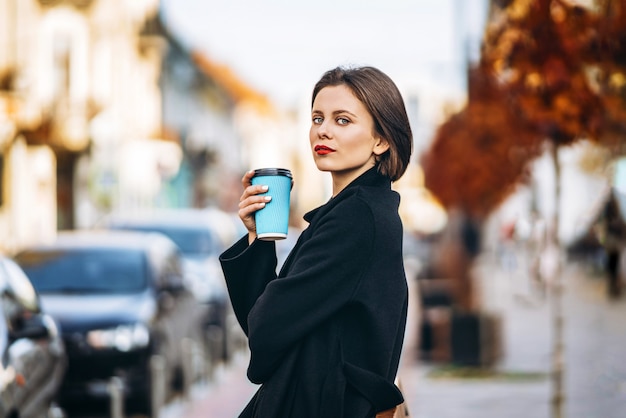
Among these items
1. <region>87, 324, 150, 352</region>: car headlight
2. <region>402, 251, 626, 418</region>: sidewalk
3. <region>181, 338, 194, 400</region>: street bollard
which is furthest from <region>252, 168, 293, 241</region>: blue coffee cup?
<region>181, 338, 194, 400</region>: street bollard

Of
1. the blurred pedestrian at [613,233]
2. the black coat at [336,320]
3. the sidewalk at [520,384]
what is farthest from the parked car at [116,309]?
the black coat at [336,320]

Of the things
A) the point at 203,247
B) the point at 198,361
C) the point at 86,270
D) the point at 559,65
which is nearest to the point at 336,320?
the point at 559,65

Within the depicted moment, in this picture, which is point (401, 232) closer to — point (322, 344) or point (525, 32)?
point (322, 344)

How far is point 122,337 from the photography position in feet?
41.3

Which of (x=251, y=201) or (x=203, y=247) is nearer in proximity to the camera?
(x=251, y=201)

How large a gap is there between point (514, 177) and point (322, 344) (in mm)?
23775

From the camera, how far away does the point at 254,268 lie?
3658mm

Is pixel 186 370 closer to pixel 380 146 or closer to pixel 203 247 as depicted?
pixel 203 247

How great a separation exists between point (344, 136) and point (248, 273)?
0.47 m

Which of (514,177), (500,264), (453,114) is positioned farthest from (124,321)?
(500,264)

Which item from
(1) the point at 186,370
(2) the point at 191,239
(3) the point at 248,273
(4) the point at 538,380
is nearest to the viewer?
(3) the point at 248,273

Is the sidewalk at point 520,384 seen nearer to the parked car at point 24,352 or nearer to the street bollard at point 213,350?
the street bollard at point 213,350

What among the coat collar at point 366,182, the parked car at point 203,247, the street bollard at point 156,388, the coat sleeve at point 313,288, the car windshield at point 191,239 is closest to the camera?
the coat sleeve at point 313,288

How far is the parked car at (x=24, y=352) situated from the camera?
7312 mm
